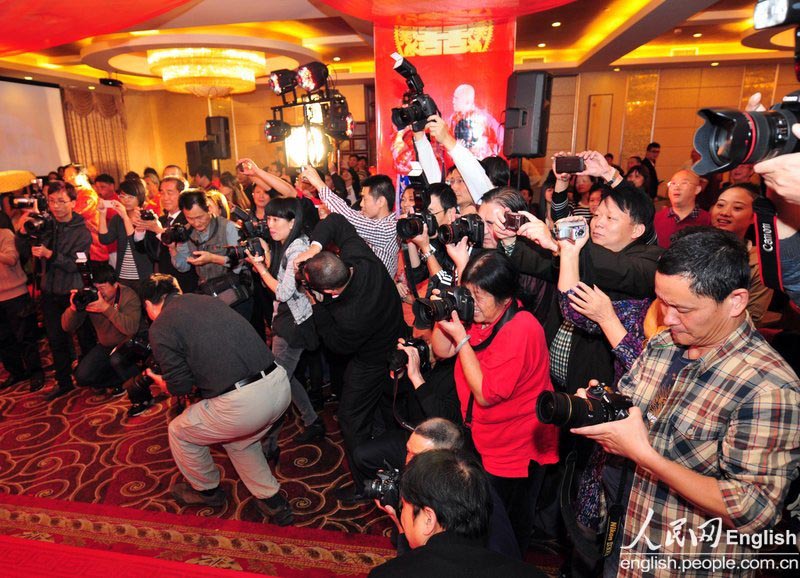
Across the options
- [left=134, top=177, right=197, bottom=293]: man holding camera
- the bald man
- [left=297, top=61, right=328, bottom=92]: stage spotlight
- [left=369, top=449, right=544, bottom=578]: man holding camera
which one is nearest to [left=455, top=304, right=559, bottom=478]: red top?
[left=369, top=449, right=544, bottom=578]: man holding camera

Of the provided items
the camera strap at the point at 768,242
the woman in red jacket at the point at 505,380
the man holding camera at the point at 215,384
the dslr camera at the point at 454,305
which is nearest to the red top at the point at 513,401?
the woman in red jacket at the point at 505,380

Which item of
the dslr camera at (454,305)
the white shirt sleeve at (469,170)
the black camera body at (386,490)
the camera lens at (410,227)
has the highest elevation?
the white shirt sleeve at (469,170)

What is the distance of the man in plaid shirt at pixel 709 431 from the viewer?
1051mm

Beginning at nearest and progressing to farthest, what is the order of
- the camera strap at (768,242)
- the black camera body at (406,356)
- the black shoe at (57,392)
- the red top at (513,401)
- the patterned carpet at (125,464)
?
1. the camera strap at (768,242)
2. the red top at (513,401)
3. the black camera body at (406,356)
4. the patterned carpet at (125,464)
5. the black shoe at (57,392)

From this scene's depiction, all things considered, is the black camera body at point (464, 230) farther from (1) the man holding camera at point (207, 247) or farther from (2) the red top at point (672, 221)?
(2) the red top at point (672, 221)

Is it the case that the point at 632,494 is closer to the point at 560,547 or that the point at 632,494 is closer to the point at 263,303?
the point at 560,547

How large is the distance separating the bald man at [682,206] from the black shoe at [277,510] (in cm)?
280

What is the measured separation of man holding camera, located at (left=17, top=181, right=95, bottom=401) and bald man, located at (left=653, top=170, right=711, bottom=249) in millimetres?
4139

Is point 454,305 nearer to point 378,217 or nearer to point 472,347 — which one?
point 472,347

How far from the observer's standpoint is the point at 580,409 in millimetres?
1178

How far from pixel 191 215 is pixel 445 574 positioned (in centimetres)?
301

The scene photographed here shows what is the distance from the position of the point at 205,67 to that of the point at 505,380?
7.14 metres

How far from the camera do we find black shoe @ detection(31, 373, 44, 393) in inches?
153

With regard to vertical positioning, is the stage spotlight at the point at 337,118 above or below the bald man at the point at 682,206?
above
